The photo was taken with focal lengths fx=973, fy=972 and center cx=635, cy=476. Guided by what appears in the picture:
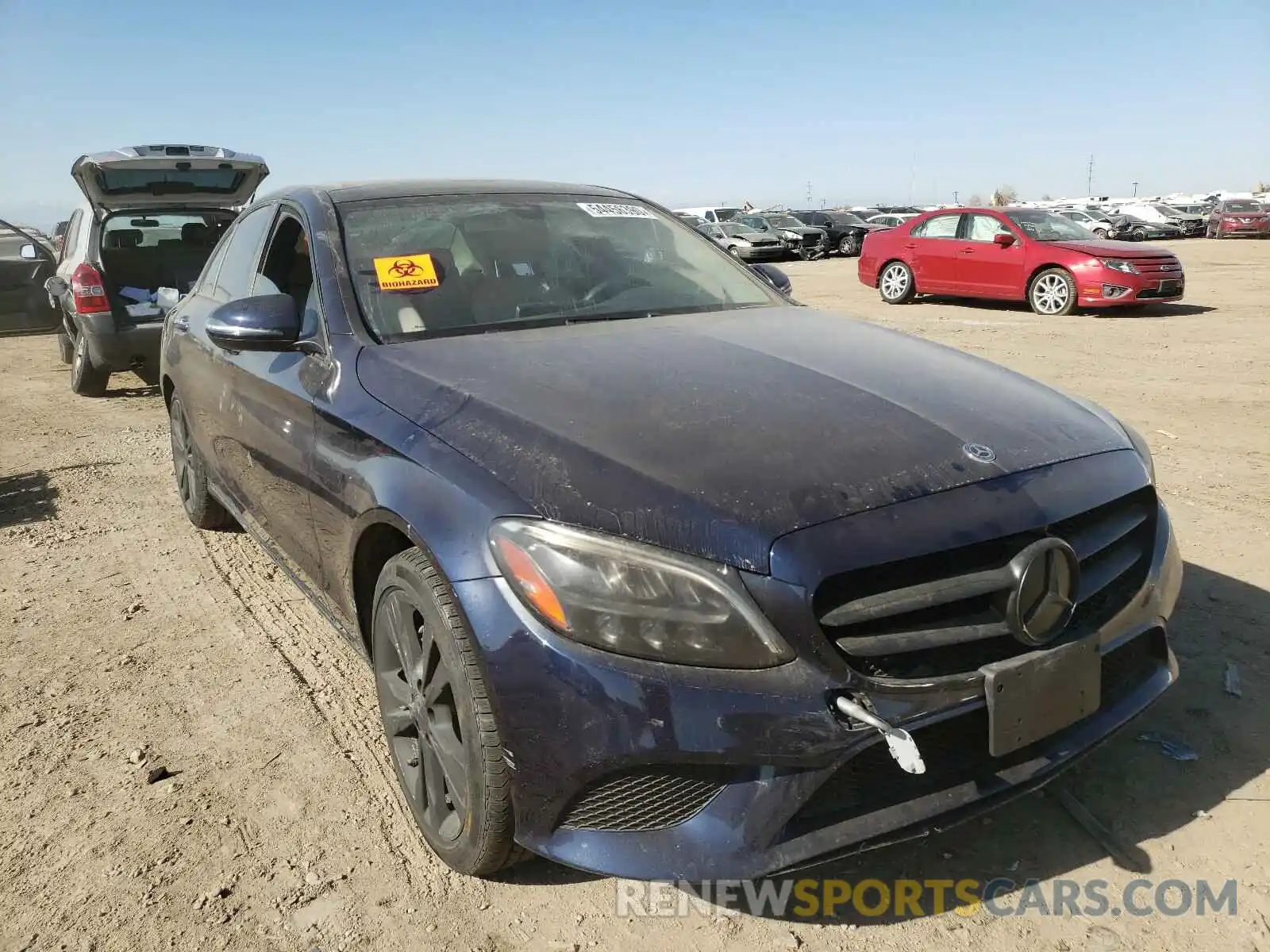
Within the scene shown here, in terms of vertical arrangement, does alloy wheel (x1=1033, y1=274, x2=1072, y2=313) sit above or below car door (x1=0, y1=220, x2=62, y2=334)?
below

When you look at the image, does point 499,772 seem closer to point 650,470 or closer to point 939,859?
point 650,470

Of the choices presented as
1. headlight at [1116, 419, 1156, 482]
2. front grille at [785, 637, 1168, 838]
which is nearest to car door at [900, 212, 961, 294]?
headlight at [1116, 419, 1156, 482]

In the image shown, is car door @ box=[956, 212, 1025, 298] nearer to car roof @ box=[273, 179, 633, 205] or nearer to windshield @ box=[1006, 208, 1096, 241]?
windshield @ box=[1006, 208, 1096, 241]

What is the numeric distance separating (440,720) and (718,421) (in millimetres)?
942

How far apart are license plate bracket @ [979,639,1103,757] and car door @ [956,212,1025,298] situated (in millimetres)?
12259

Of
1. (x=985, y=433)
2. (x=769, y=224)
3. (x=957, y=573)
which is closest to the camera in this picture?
(x=957, y=573)

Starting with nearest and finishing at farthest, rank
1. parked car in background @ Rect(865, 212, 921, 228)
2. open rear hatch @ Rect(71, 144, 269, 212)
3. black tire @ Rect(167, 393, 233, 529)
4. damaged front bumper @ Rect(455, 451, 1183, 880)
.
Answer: damaged front bumper @ Rect(455, 451, 1183, 880), black tire @ Rect(167, 393, 233, 529), open rear hatch @ Rect(71, 144, 269, 212), parked car in background @ Rect(865, 212, 921, 228)

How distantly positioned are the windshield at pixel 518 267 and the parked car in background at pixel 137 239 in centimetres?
519

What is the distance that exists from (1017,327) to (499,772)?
429 inches

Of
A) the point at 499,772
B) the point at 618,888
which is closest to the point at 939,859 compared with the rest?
the point at 618,888

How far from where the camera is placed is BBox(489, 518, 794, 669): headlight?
182 cm

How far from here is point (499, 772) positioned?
200 cm

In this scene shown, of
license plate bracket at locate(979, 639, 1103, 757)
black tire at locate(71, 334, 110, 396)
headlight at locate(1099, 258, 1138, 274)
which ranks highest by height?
headlight at locate(1099, 258, 1138, 274)

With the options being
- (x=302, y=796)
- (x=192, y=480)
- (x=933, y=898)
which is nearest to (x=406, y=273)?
(x=302, y=796)
